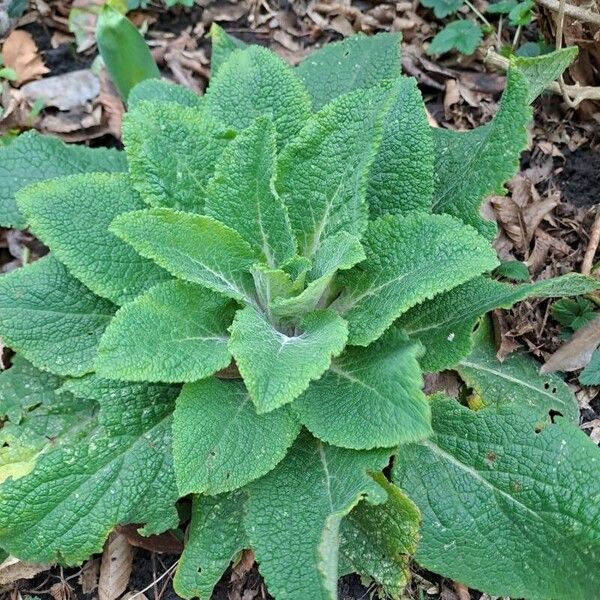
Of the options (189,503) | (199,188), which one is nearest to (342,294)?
(199,188)

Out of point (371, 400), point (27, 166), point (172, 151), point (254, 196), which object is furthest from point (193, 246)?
point (27, 166)

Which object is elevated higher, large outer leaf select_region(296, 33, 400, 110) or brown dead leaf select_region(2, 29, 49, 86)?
large outer leaf select_region(296, 33, 400, 110)

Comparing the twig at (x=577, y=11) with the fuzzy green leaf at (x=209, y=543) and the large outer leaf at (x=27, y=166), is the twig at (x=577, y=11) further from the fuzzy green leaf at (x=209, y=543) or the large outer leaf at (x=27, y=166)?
the fuzzy green leaf at (x=209, y=543)

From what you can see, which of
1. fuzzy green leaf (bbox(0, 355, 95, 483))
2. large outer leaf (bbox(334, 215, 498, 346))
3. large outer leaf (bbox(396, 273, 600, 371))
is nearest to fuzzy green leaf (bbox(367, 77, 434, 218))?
large outer leaf (bbox(334, 215, 498, 346))

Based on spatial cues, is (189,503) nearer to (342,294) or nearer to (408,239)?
(342,294)

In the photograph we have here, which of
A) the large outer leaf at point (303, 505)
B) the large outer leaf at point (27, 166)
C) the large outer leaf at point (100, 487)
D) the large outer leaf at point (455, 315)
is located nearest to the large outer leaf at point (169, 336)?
the large outer leaf at point (100, 487)

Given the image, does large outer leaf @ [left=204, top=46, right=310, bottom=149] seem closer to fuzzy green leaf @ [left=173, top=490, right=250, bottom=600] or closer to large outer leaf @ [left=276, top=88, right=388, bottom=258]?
large outer leaf @ [left=276, top=88, right=388, bottom=258]
